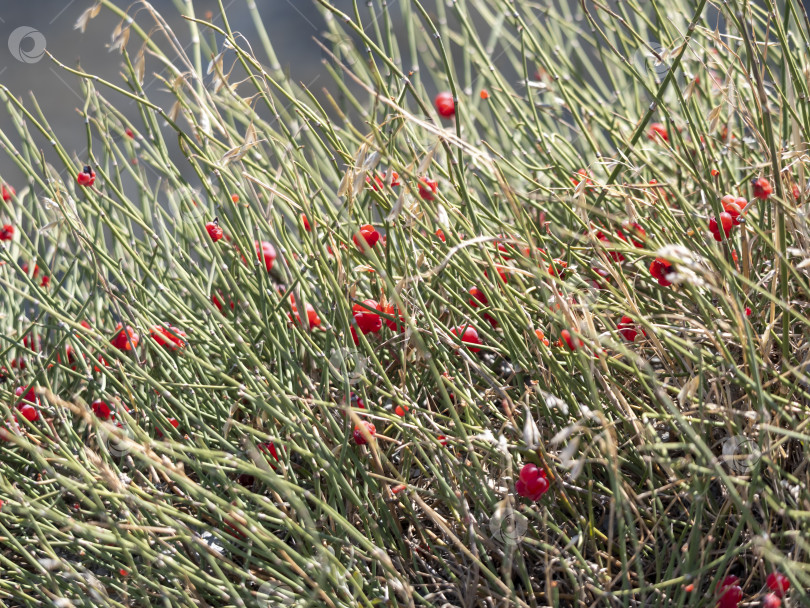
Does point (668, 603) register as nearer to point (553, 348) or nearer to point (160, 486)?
point (553, 348)

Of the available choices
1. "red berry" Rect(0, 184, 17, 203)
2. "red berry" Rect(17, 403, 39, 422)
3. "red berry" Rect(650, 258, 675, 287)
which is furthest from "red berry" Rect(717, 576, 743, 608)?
"red berry" Rect(0, 184, 17, 203)

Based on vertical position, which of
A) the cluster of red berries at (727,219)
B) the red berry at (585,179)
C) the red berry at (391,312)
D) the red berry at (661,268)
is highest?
the red berry at (585,179)

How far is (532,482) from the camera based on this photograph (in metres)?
0.68

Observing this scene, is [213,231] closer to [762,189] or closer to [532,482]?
[532,482]

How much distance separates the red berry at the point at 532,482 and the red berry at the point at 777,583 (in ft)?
0.60

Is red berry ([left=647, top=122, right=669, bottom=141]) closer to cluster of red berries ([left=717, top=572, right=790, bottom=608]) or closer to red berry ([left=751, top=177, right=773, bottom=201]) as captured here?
red berry ([left=751, top=177, right=773, bottom=201])

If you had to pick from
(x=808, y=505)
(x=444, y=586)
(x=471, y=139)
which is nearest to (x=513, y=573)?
(x=444, y=586)

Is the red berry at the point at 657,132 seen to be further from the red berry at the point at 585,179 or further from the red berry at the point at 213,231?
the red berry at the point at 213,231

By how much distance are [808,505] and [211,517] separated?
547 millimetres

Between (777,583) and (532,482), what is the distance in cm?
20

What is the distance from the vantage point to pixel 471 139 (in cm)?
135

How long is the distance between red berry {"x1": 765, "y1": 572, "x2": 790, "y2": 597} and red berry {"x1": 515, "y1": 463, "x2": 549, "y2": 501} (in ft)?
0.60

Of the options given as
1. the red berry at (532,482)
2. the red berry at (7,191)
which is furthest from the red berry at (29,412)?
the red berry at (532,482)

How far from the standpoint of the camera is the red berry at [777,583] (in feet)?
1.91
